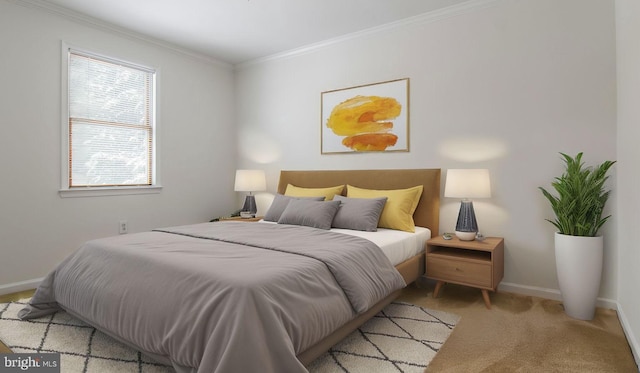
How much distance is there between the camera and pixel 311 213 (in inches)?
132

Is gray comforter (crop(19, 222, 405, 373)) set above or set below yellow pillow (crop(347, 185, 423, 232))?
below

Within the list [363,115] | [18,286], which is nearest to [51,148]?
[18,286]

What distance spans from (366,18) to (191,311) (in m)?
3.17

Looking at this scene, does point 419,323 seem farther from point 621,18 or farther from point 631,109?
point 621,18

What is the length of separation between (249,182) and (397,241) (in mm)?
2277

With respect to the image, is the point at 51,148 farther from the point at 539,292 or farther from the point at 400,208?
the point at 539,292

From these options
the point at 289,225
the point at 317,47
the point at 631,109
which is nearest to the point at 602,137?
the point at 631,109

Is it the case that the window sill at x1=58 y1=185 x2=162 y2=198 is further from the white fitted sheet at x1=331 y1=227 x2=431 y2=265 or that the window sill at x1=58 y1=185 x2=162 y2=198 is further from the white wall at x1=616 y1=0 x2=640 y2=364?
the white wall at x1=616 y1=0 x2=640 y2=364

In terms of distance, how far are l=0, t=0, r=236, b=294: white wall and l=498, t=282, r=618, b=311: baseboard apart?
142 inches

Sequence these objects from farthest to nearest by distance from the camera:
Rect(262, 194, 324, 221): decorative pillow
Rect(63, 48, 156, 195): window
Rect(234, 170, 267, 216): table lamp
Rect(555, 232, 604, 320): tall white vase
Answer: Rect(234, 170, 267, 216): table lamp, Rect(262, 194, 324, 221): decorative pillow, Rect(63, 48, 156, 195): window, Rect(555, 232, 604, 320): tall white vase

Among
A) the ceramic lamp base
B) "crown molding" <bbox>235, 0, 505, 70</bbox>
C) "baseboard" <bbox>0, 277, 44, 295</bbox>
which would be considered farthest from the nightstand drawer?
"baseboard" <bbox>0, 277, 44, 295</bbox>

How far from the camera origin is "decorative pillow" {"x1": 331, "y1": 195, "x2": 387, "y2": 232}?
3.21 m

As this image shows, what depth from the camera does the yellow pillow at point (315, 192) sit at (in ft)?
12.7

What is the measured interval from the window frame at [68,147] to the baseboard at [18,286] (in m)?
0.81
